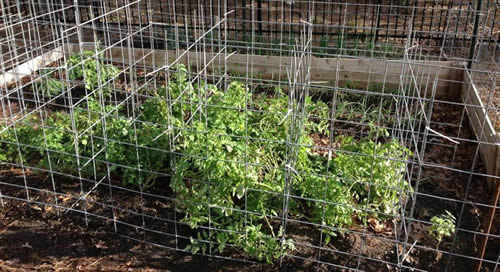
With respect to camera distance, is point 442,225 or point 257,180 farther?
point 257,180

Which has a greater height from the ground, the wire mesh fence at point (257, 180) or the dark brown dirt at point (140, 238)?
the wire mesh fence at point (257, 180)

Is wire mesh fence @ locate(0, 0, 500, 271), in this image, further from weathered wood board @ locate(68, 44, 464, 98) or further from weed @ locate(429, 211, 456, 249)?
weathered wood board @ locate(68, 44, 464, 98)

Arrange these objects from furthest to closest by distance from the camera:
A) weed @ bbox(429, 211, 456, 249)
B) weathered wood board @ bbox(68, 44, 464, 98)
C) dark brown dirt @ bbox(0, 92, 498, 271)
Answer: weathered wood board @ bbox(68, 44, 464, 98)
dark brown dirt @ bbox(0, 92, 498, 271)
weed @ bbox(429, 211, 456, 249)

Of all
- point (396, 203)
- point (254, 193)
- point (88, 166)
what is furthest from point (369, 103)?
point (88, 166)

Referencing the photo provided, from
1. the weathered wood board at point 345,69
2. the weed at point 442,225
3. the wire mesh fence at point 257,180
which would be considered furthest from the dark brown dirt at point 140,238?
the weathered wood board at point 345,69

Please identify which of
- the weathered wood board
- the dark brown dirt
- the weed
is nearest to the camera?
the weed

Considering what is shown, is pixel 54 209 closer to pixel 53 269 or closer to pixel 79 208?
pixel 79 208

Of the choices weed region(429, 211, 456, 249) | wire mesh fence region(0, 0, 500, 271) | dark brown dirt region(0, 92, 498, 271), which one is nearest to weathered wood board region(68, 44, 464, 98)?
wire mesh fence region(0, 0, 500, 271)

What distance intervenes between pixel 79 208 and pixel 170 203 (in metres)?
0.81

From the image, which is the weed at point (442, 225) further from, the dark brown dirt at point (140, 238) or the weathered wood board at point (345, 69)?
the weathered wood board at point (345, 69)

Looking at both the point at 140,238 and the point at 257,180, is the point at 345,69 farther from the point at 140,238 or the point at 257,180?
the point at 140,238

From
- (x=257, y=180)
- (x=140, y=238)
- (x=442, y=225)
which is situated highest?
(x=257, y=180)

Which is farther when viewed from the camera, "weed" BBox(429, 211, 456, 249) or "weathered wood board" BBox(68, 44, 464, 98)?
"weathered wood board" BBox(68, 44, 464, 98)

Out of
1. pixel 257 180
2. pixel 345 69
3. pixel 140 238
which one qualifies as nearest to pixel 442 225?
pixel 257 180
